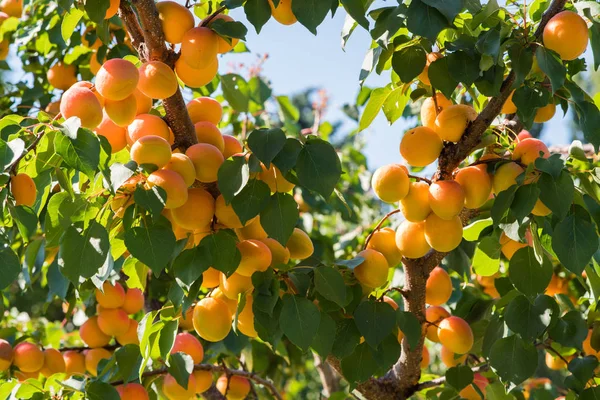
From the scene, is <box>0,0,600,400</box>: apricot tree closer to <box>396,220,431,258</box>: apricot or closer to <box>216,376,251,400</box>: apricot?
<box>396,220,431,258</box>: apricot

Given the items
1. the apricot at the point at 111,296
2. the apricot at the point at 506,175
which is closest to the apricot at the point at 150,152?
the apricot at the point at 506,175

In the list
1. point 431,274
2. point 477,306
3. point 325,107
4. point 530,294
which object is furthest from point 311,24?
point 325,107

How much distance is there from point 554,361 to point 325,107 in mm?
1701

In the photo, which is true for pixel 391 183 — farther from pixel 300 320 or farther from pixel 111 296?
pixel 111 296

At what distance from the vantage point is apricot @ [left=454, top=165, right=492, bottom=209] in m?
1.06

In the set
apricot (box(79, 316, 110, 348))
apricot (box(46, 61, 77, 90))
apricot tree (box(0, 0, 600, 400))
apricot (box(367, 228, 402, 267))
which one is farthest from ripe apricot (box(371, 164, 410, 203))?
apricot (box(46, 61, 77, 90))

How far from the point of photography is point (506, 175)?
103 cm

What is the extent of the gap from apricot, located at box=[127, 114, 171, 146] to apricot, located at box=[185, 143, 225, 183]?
2.5 inches

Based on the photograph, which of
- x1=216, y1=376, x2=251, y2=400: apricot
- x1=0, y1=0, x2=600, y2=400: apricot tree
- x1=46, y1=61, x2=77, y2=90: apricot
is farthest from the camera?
x1=46, y1=61, x2=77, y2=90: apricot

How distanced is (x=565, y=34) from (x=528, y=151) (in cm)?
17

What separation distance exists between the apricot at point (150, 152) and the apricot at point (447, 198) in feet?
1.26

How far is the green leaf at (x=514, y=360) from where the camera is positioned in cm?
109

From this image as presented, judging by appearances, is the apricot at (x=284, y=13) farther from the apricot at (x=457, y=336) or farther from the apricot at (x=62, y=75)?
the apricot at (x=62, y=75)

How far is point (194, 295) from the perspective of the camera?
1002 millimetres
